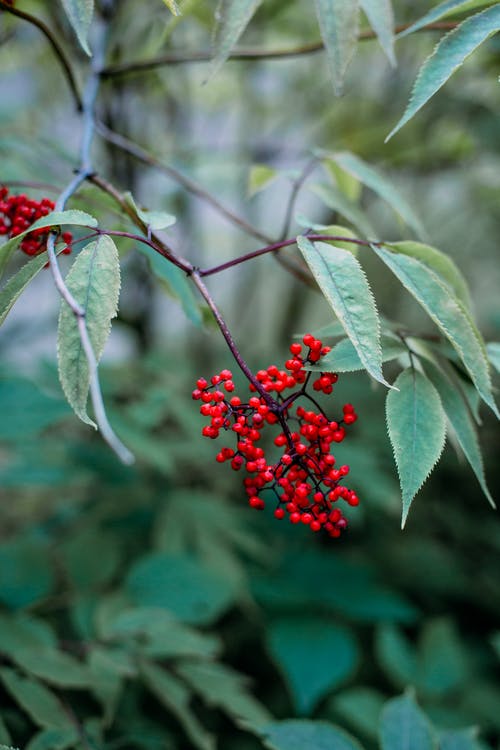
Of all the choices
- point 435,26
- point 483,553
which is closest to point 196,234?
point 483,553

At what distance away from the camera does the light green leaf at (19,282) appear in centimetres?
62

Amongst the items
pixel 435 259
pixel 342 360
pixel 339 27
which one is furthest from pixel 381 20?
pixel 342 360

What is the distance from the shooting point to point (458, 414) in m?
0.75

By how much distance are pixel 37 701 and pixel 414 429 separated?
2.29ft

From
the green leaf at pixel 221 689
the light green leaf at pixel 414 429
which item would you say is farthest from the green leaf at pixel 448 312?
the green leaf at pixel 221 689

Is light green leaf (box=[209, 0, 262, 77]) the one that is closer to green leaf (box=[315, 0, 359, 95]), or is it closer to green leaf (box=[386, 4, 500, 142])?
green leaf (box=[315, 0, 359, 95])

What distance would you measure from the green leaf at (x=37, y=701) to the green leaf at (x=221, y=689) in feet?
0.81

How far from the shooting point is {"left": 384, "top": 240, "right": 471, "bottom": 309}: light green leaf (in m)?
0.78

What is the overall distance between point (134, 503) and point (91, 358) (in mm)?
1395

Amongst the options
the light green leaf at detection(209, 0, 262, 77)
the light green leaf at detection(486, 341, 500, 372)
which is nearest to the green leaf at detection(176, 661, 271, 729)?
the light green leaf at detection(486, 341, 500, 372)

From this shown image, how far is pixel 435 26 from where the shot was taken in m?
0.95

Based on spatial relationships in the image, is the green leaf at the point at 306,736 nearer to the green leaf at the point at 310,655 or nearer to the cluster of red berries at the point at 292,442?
the cluster of red berries at the point at 292,442

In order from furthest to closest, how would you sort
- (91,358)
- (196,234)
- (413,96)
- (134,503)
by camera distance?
1. (196,234)
2. (134,503)
3. (413,96)
4. (91,358)

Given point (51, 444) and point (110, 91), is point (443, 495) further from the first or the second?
point (110, 91)
